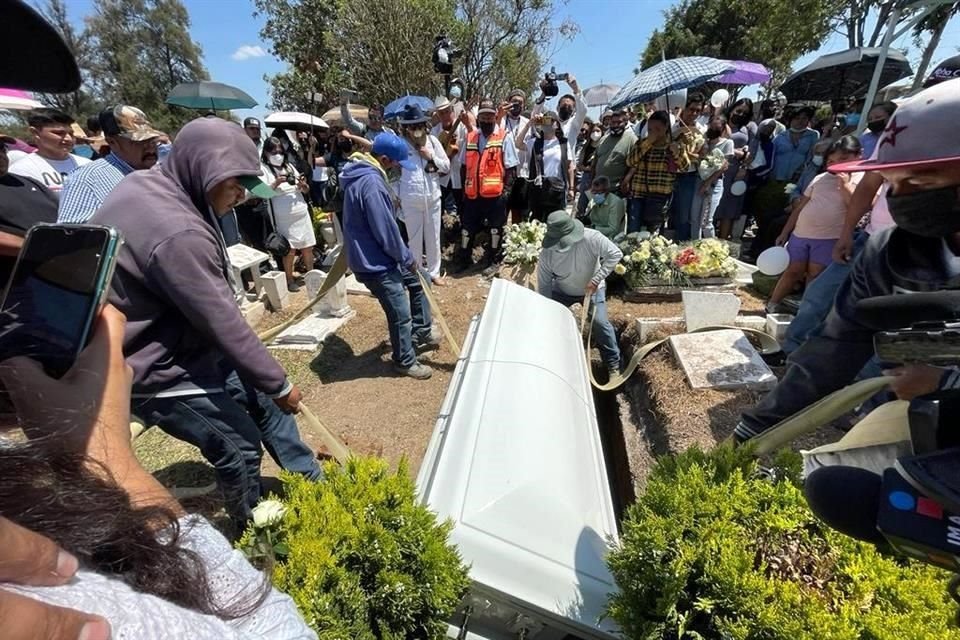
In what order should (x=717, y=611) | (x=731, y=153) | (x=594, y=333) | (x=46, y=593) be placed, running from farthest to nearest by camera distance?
(x=731, y=153) → (x=594, y=333) → (x=717, y=611) → (x=46, y=593)

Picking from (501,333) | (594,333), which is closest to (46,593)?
(501,333)

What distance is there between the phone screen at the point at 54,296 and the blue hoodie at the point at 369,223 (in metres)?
2.60

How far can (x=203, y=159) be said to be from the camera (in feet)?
5.53

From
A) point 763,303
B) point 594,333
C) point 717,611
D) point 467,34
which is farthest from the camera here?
point 467,34

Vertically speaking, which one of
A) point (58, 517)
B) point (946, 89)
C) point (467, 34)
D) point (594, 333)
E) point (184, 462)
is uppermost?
point (467, 34)

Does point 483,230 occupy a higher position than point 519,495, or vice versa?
point 483,230

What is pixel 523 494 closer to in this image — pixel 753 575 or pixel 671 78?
pixel 753 575

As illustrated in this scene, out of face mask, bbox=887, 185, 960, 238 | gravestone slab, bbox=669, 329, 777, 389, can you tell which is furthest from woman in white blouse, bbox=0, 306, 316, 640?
gravestone slab, bbox=669, 329, 777, 389

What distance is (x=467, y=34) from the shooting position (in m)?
15.3

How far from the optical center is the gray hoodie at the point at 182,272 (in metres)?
1.57

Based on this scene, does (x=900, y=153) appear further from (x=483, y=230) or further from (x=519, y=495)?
(x=483, y=230)

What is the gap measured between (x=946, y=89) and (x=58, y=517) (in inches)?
86.0

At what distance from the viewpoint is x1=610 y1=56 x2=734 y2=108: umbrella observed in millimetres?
5727

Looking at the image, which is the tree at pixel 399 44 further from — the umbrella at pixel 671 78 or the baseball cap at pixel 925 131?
the baseball cap at pixel 925 131
